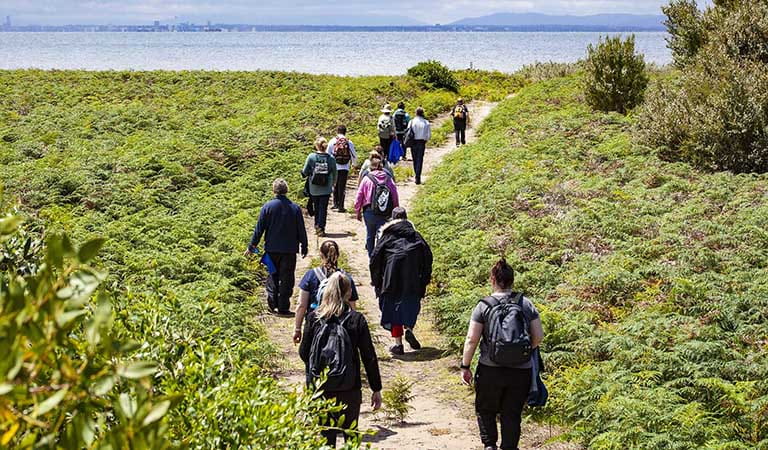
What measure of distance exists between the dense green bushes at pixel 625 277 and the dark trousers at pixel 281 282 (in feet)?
6.88

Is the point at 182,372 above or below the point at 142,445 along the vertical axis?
below

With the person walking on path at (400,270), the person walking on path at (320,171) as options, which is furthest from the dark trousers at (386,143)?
the person walking on path at (400,270)

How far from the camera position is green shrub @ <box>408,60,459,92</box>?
4528 centimetres

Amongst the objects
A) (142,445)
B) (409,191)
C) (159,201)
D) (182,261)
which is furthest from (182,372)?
(409,191)

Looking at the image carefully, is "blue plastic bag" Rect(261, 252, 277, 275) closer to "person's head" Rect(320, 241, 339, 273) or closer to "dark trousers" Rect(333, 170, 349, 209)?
"person's head" Rect(320, 241, 339, 273)

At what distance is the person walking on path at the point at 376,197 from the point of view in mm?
12148

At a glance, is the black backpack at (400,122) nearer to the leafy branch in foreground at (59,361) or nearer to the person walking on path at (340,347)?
the person walking on path at (340,347)

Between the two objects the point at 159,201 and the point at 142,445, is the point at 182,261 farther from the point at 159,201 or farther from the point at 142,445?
the point at 142,445

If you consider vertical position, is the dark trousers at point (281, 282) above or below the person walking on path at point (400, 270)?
below

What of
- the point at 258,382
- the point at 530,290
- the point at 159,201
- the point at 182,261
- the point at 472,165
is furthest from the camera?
the point at 472,165

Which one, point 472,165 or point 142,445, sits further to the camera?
point 472,165

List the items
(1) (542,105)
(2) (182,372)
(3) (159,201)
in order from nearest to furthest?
(2) (182,372) < (3) (159,201) < (1) (542,105)

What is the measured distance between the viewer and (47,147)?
24.2m

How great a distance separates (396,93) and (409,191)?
20.8 metres
